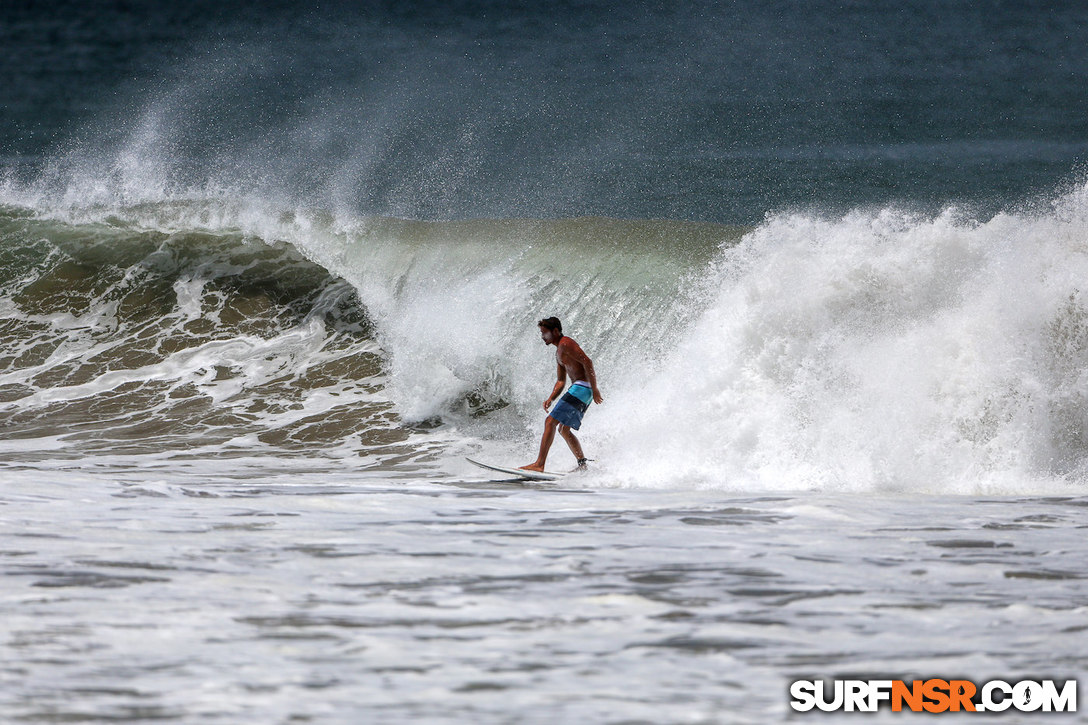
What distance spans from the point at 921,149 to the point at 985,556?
3982 centimetres

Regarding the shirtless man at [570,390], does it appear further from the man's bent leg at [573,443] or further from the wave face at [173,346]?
the wave face at [173,346]

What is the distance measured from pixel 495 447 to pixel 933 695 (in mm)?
7148

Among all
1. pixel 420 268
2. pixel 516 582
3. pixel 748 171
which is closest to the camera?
pixel 516 582

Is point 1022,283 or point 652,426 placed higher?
point 1022,283

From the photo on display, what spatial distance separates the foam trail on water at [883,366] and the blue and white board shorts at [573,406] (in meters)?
0.41

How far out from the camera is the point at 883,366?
8.35 meters

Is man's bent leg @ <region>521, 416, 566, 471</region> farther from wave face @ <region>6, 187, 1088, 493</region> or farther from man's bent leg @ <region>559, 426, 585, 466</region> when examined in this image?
wave face @ <region>6, 187, 1088, 493</region>

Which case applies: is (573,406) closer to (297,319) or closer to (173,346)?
(297,319)

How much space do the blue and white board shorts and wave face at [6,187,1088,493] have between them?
378 millimetres

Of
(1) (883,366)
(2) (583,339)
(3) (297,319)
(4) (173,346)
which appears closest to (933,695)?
(1) (883,366)

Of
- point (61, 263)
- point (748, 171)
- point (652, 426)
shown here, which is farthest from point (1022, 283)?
point (748, 171)

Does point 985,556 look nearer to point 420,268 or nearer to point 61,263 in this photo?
point 420,268

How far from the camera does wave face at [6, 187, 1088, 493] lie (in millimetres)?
7938

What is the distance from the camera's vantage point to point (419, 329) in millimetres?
12453
